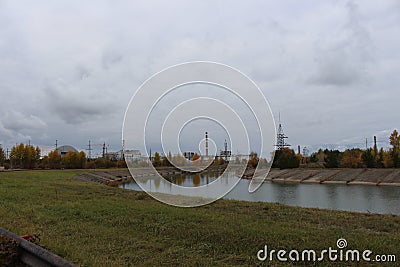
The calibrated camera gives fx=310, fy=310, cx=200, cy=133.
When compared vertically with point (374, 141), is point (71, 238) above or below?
below

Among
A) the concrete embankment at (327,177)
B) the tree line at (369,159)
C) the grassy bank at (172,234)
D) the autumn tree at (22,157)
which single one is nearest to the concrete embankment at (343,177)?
the concrete embankment at (327,177)

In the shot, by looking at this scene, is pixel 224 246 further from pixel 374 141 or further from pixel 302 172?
pixel 374 141

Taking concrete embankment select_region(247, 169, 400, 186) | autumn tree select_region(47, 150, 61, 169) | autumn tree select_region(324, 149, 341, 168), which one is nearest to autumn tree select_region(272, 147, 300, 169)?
autumn tree select_region(324, 149, 341, 168)

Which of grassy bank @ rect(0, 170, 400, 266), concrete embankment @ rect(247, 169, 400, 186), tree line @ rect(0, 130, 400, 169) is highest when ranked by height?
tree line @ rect(0, 130, 400, 169)

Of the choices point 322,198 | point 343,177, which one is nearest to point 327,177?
point 343,177

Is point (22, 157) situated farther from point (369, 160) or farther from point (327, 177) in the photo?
point (369, 160)

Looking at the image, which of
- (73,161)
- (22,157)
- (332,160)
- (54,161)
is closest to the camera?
(22,157)

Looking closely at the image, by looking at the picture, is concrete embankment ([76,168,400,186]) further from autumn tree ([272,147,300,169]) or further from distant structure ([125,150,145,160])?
distant structure ([125,150,145,160])

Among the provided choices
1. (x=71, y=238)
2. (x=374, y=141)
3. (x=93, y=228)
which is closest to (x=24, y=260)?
(x=71, y=238)

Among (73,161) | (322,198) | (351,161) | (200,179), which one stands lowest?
(322,198)

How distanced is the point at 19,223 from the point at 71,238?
2004 millimetres

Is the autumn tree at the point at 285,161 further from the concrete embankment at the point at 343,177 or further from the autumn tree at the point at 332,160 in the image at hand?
the concrete embankment at the point at 343,177


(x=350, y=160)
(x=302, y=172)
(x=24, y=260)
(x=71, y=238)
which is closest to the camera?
(x=24, y=260)

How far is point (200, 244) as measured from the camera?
232 inches
